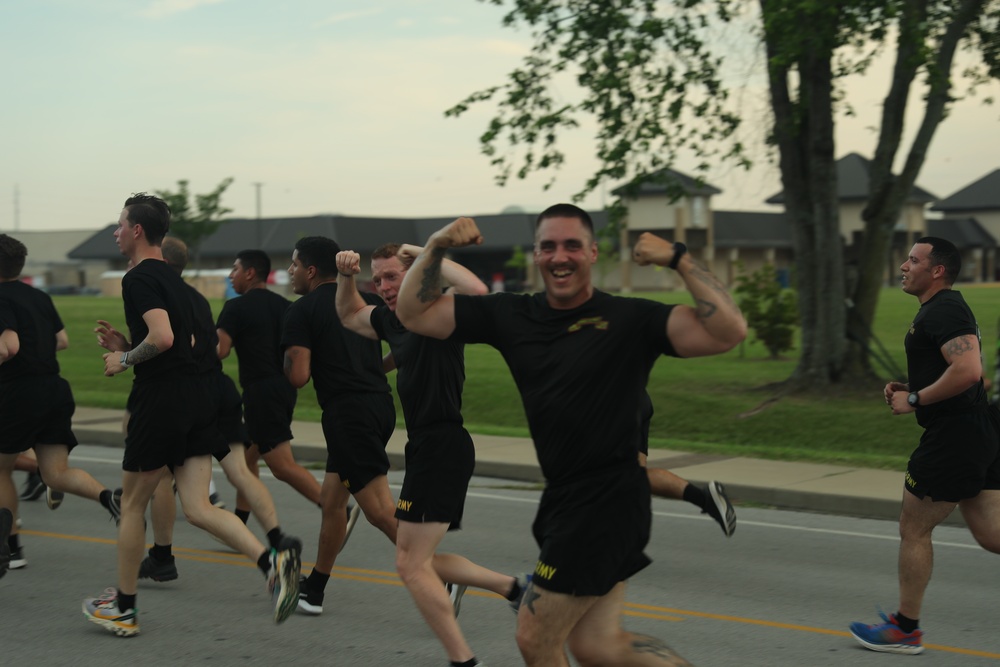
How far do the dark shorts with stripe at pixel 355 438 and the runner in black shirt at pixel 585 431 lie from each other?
8.82 ft

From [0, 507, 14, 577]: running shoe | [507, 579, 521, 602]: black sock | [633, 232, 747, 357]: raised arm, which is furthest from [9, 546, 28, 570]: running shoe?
[633, 232, 747, 357]: raised arm

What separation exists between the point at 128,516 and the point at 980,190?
100111 mm

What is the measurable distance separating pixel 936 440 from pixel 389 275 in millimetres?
2718

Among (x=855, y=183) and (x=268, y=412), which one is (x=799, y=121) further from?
(x=855, y=183)

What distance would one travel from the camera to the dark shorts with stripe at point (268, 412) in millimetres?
8672

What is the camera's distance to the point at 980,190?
98.1 meters

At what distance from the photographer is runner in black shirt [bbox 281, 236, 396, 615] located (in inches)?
268

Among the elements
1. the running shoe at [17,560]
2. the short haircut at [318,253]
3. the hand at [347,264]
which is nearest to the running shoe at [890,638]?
the hand at [347,264]

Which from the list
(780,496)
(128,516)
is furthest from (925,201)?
(128,516)

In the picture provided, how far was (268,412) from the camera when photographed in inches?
343

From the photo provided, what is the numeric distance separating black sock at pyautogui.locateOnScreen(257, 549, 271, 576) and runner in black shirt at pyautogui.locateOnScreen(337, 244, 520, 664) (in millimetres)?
970

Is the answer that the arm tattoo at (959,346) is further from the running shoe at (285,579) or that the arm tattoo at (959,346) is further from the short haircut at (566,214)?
the running shoe at (285,579)

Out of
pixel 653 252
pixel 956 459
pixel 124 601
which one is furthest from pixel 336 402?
pixel 653 252

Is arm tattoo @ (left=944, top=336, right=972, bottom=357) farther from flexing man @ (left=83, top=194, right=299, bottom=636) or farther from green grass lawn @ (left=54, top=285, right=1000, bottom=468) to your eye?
green grass lawn @ (left=54, top=285, right=1000, bottom=468)
